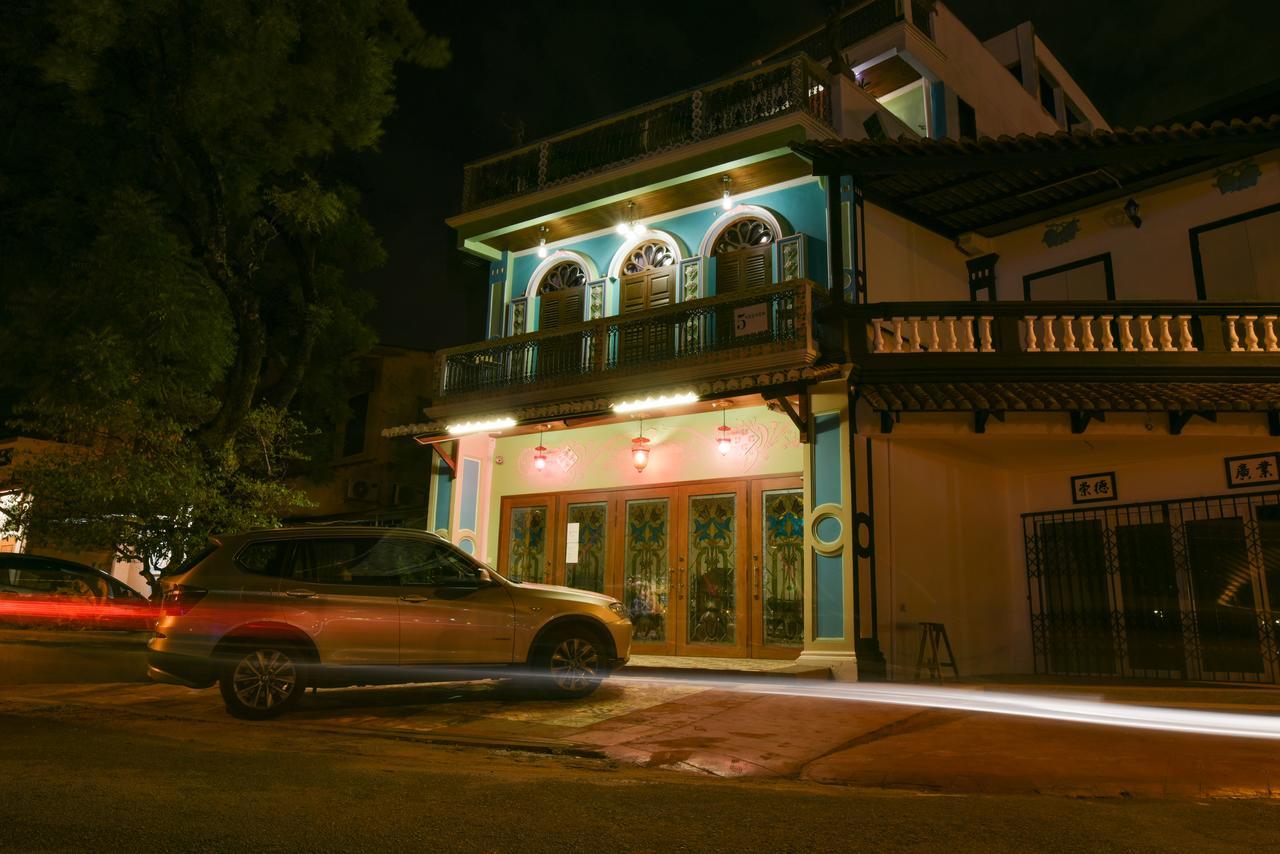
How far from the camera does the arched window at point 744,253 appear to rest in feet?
44.7

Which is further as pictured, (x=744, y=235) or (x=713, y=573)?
(x=744, y=235)

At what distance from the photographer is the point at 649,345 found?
13648 mm

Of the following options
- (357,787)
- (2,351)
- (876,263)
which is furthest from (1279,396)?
(2,351)

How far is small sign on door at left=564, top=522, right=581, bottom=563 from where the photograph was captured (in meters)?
14.9

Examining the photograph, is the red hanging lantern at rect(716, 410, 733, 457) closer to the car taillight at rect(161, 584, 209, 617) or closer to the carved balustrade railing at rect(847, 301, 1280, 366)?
the carved balustrade railing at rect(847, 301, 1280, 366)

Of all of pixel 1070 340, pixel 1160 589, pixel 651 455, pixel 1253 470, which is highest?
pixel 1070 340

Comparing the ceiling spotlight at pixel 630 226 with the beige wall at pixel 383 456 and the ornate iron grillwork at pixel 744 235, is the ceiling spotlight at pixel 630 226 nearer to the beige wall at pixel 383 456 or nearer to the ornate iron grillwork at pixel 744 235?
the ornate iron grillwork at pixel 744 235

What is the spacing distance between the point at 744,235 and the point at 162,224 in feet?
26.7

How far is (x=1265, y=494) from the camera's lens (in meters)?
11.5

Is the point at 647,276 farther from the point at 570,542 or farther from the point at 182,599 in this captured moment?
the point at 182,599

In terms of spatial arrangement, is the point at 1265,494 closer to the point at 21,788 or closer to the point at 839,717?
the point at 839,717

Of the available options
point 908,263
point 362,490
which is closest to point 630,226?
point 908,263

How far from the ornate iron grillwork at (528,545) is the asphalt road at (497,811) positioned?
8.79 m

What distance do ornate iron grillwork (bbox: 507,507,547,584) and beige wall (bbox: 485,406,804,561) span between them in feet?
1.10
